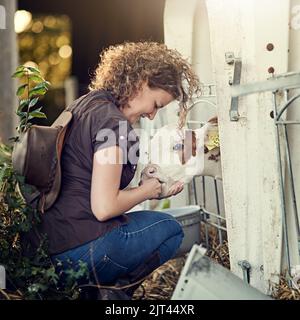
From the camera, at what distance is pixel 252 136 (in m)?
2.46

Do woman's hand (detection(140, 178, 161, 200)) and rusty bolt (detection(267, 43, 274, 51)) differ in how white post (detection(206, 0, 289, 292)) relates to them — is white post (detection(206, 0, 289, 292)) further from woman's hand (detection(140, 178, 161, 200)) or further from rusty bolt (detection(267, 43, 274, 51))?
woman's hand (detection(140, 178, 161, 200))

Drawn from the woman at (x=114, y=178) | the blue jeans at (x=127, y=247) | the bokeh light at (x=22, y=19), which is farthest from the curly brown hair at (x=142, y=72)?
the bokeh light at (x=22, y=19)

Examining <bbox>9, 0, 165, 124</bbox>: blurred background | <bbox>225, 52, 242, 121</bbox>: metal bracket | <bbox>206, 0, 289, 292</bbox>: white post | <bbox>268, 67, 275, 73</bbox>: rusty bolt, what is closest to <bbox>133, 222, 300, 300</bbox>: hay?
<bbox>206, 0, 289, 292</bbox>: white post

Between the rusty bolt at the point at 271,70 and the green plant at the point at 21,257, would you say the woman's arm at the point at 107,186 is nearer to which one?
the green plant at the point at 21,257

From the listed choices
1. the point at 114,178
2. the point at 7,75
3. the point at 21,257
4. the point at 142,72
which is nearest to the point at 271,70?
the point at 142,72

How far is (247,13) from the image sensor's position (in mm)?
2410

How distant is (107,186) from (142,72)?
440 millimetres

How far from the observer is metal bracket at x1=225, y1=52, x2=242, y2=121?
2.46 meters

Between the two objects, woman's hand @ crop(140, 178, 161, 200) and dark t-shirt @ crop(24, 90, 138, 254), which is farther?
woman's hand @ crop(140, 178, 161, 200)

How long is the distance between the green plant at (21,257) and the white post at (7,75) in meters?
0.55

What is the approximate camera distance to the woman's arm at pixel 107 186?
215 cm

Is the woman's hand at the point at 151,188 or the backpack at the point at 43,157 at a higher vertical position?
the backpack at the point at 43,157

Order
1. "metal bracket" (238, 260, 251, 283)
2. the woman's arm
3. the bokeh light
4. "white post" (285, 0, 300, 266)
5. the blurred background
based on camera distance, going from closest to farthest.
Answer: the woman's arm, "white post" (285, 0, 300, 266), "metal bracket" (238, 260, 251, 283), the blurred background, the bokeh light

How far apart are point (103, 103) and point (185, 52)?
0.89m
